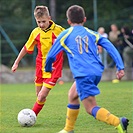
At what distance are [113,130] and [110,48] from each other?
133 cm

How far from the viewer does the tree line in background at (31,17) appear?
21.4m

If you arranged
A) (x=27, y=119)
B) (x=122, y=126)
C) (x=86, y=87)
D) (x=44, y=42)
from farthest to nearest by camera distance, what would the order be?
(x=44, y=42) < (x=27, y=119) < (x=122, y=126) < (x=86, y=87)

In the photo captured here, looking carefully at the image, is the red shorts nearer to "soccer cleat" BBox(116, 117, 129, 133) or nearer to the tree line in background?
"soccer cleat" BBox(116, 117, 129, 133)

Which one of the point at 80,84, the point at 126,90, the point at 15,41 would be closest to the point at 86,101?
the point at 80,84

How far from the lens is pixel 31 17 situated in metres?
23.0

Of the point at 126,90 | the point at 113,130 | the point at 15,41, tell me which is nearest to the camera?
the point at 113,130

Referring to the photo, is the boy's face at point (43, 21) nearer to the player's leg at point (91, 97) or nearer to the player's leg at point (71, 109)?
the player's leg at point (71, 109)

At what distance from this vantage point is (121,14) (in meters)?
22.1

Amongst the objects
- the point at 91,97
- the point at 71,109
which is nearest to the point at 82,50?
the point at 91,97

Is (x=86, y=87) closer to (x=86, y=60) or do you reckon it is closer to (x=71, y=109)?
(x=86, y=60)

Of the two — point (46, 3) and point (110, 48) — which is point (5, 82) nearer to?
point (46, 3)

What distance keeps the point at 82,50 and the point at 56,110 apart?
12.7ft

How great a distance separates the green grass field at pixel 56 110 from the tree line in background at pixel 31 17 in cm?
515

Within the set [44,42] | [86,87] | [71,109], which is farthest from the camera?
[44,42]
